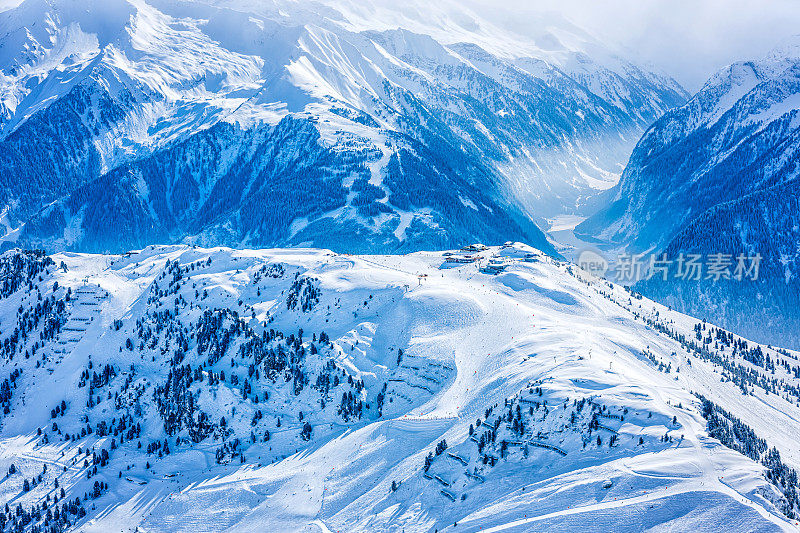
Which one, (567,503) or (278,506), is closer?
(567,503)

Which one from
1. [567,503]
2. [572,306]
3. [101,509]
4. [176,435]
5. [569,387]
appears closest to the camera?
[567,503]

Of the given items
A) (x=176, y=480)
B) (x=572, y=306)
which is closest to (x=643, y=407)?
(x=572, y=306)

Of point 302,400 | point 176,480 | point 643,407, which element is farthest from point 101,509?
point 643,407

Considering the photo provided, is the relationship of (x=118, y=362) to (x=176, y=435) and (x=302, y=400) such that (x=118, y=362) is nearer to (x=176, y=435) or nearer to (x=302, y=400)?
(x=176, y=435)

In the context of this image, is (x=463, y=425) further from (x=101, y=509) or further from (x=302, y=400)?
(x=101, y=509)

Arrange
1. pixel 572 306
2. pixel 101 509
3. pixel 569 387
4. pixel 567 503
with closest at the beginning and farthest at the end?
pixel 567 503 → pixel 569 387 → pixel 101 509 → pixel 572 306

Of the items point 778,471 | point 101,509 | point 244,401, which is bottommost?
point 101,509

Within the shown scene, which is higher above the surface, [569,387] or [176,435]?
[569,387]
